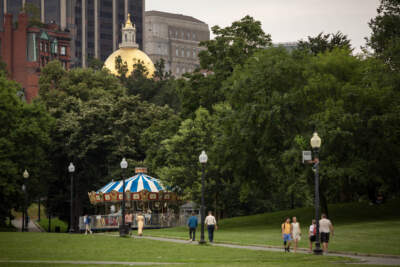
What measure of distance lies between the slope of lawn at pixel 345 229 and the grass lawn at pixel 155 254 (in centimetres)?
437

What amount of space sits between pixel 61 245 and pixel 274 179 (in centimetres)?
2458

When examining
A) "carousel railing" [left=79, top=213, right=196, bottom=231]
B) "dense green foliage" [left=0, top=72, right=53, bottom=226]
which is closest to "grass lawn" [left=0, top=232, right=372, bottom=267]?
"carousel railing" [left=79, top=213, right=196, bottom=231]

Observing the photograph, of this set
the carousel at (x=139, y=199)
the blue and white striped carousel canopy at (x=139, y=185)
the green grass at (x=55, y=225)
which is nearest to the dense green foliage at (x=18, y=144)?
the carousel at (x=139, y=199)

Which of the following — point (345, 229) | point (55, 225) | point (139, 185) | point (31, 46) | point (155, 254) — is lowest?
point (155, 254)

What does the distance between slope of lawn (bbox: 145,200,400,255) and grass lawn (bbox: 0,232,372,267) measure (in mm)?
4375

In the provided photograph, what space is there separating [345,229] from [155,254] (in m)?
18.2

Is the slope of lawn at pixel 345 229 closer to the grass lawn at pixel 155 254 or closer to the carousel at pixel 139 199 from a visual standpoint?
the grass lawn at pixel 155 254

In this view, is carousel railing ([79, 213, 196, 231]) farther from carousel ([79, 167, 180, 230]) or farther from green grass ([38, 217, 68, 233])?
green grass ([38, 217, 68, 233])

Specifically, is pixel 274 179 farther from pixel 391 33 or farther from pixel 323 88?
pixel 391 33

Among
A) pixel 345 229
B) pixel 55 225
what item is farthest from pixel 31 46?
pixel 345 229

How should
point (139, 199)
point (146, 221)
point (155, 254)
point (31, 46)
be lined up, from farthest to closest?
point (31, 46) → point (146, 221) → point (139, 199) → point (155, 254)

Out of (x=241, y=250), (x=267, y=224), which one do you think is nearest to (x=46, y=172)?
(x=267, y=224)

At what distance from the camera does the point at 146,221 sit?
7294 cm

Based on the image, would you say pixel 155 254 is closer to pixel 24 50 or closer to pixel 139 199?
pixel 139 199
